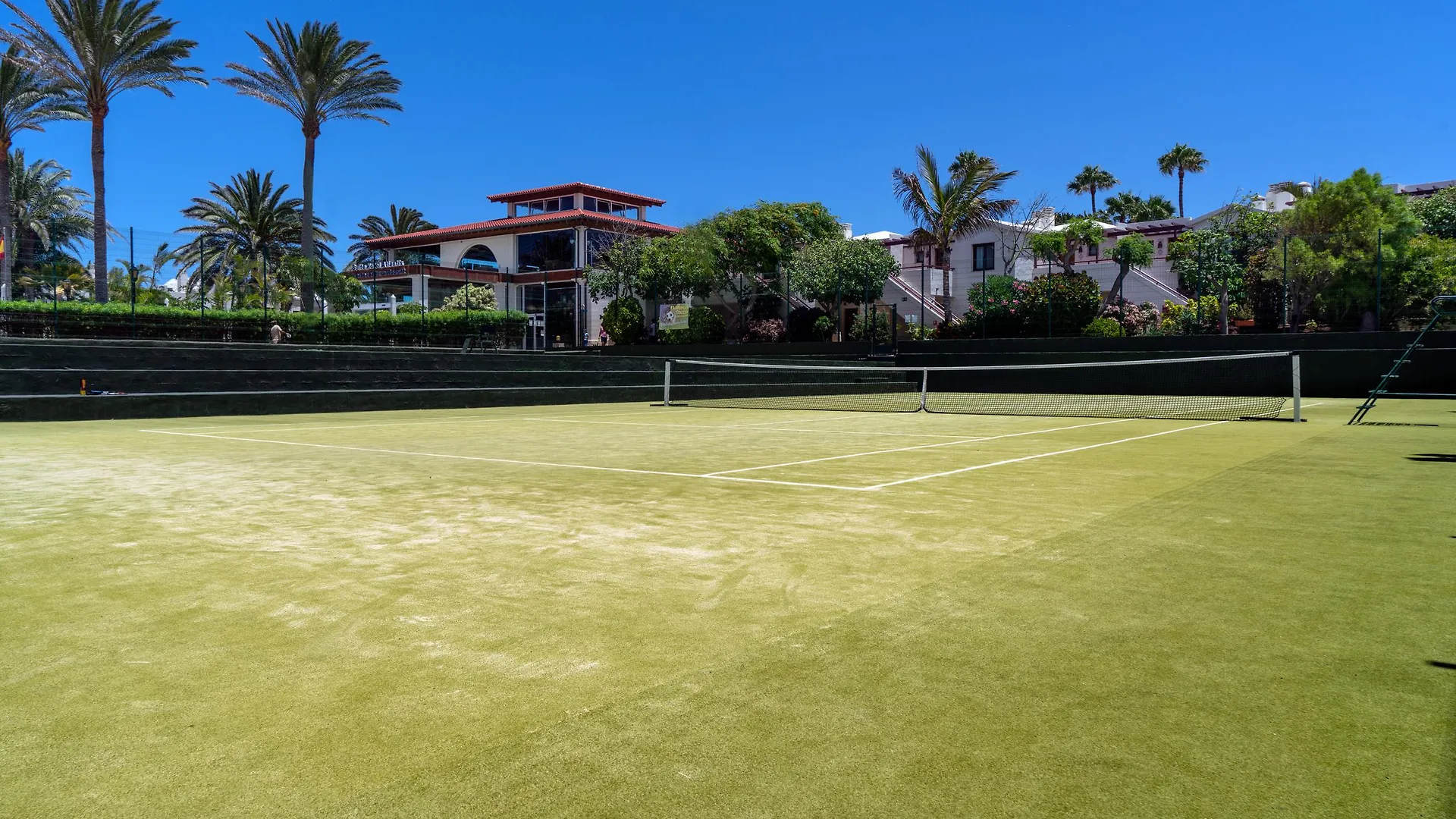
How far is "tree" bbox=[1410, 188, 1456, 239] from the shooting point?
37312 mm

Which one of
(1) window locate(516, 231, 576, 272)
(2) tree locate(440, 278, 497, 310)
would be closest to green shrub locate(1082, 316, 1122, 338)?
(2) tree locate(440, 278, 497, 310)

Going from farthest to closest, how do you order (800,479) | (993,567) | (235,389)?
1. (235,389)
2. (800,479)
3. (993,567)

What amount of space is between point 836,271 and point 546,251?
79.1 feet

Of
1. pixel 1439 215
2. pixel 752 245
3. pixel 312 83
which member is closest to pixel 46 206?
pixel 312 83

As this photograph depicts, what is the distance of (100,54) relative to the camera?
3322cm

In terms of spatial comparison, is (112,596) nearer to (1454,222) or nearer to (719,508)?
(719,508)

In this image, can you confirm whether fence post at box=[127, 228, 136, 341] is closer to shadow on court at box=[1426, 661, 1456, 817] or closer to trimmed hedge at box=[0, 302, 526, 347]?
trimmed hedge at box=[0, 302, 526, 347]

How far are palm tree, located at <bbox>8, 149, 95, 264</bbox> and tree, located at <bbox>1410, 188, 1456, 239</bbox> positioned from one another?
70.5 metres

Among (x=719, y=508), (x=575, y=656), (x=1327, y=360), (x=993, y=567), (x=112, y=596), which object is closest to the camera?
(x=575, y=656)

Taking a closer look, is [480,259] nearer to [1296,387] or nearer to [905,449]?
[1296,387]

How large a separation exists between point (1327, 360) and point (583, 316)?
3801 centimetres

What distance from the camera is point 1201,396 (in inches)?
1010

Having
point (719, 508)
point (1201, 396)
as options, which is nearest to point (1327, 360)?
point (1201, 396)

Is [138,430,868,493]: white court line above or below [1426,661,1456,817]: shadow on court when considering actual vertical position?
above
